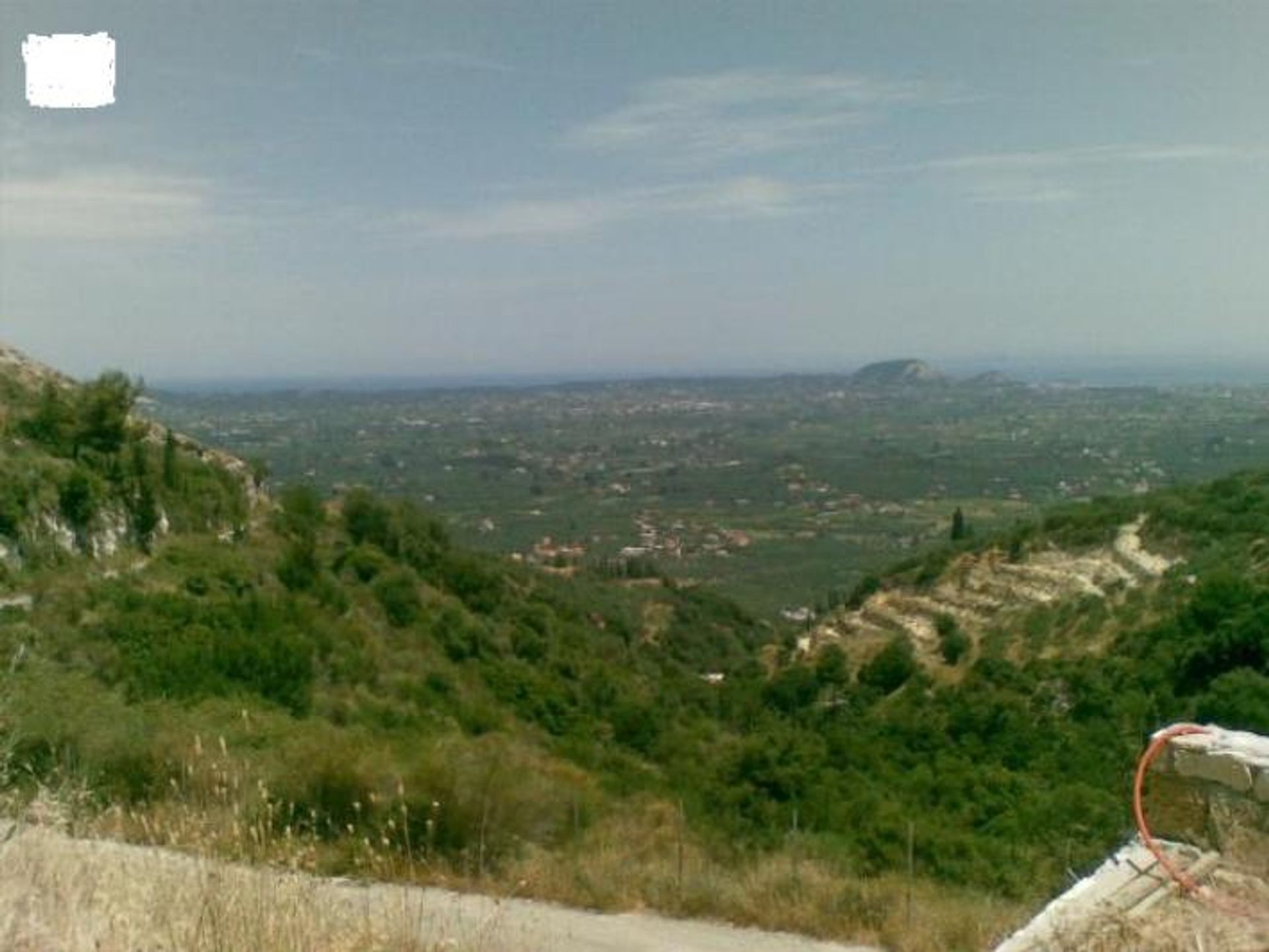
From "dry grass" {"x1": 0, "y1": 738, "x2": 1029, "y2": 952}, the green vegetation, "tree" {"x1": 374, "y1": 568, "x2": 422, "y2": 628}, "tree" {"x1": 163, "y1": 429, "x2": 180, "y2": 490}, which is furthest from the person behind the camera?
the green vegetation

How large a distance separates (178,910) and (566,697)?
1694 cm

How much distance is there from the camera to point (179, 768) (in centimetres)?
726

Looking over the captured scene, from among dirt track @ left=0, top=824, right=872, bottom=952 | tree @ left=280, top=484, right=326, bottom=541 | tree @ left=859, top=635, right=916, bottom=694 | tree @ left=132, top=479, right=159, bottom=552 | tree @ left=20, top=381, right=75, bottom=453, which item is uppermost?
tree @ left=20, top=381, right=75, bottom=453

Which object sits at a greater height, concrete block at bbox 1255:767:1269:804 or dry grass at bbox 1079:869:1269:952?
concrete block at bbox 1255:767:1269:804

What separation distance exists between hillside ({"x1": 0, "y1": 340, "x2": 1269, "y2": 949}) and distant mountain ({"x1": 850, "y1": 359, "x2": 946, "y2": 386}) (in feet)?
501

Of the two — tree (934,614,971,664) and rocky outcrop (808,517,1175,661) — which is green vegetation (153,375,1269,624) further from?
tree (934,614,971,664)

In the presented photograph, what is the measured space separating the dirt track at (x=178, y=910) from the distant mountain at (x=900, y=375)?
18074cm

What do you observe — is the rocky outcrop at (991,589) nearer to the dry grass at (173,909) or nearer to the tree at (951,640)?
the tree at (951,640)

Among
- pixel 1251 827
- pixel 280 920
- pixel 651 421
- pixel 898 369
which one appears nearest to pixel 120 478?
pixel 280 920

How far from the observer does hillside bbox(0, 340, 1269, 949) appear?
676 cm

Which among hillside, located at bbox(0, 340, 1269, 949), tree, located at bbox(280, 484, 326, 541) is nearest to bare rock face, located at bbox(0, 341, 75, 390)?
hillside, located at bbox(0, 340, 1269, 949)

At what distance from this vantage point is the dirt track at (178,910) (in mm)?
3314

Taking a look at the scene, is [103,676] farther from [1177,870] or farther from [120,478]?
[1177,870]

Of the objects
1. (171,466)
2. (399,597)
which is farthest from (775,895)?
(171,466)
